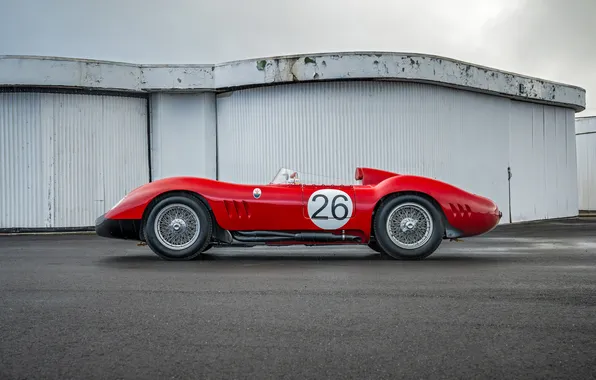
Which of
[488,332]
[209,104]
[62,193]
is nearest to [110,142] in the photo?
[62,193]

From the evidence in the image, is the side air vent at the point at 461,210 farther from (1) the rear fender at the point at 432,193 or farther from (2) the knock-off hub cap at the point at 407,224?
(2) the knock-off hub cap at the point at 407,224

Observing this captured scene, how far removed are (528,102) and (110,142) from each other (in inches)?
464

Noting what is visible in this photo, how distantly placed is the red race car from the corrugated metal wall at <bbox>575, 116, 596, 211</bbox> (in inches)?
784

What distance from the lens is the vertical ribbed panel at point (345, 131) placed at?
46.2 feet

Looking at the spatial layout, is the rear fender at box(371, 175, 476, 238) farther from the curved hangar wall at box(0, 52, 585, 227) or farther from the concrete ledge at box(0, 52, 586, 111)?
the concrete ledge at box(0, 52, 586, 111)

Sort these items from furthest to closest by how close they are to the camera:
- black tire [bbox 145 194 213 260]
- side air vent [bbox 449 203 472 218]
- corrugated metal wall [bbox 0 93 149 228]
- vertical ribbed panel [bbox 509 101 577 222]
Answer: vertical ribbed panel [bbox 509 101 577 222]
corrugated metal wall [bbox 0 93 149 228]
side air vent [bbox 449 203 472 218]
black tire [bbox 145 194 213 260]

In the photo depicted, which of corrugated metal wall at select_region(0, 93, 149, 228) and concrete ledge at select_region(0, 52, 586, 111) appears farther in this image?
corrugated metal wall at select_region(0, 93, 149, 228)

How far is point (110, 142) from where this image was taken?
14453mm

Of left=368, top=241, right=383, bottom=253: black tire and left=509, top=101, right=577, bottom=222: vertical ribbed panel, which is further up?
left=509, top=101, right=577, bottom=222: vertical ribbed panel

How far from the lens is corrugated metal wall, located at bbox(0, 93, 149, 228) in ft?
45.3

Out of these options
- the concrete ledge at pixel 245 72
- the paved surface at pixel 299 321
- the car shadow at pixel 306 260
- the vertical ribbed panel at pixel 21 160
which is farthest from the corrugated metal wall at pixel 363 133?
the paved surface at pixel 299 321

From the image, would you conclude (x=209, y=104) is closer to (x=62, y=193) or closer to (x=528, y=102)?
(x=62, y=193)

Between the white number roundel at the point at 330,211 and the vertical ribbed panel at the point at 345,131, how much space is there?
7.65 m

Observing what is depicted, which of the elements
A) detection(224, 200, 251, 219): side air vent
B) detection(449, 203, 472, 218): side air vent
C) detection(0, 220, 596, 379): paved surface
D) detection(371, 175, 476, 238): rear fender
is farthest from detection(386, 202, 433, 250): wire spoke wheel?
detection(224, 200, 251, 219): side air vent
